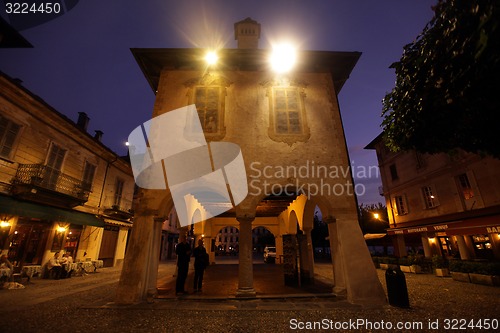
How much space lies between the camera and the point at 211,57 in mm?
9406

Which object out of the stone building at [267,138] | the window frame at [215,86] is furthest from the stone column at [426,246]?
the window frame at [215,86]

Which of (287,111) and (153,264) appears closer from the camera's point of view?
(153,264)

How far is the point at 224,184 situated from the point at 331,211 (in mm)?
3792

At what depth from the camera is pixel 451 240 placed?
54.8 ft

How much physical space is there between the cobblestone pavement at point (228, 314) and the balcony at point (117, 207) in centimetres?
931

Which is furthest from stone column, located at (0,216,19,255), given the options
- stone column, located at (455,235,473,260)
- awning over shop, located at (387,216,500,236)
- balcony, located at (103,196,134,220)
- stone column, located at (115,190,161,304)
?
stone column, located at (455,235,473,260)

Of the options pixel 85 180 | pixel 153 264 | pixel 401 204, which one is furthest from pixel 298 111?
pixel 401 204

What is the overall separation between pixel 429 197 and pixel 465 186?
9.24 ft

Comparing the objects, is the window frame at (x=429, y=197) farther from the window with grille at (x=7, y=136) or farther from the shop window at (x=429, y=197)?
the window with grille at (x=7, y=136)

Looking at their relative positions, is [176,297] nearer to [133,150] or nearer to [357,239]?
[357,239]

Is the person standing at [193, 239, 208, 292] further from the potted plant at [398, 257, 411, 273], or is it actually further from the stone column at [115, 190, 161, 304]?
the potted plant at [398, 257, 411, 273]

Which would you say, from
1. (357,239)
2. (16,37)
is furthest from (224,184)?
(16,37)

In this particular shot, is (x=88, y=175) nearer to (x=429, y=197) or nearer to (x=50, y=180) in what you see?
(x=50, y=180)

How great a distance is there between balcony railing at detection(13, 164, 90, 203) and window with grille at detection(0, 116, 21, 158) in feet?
2.72
